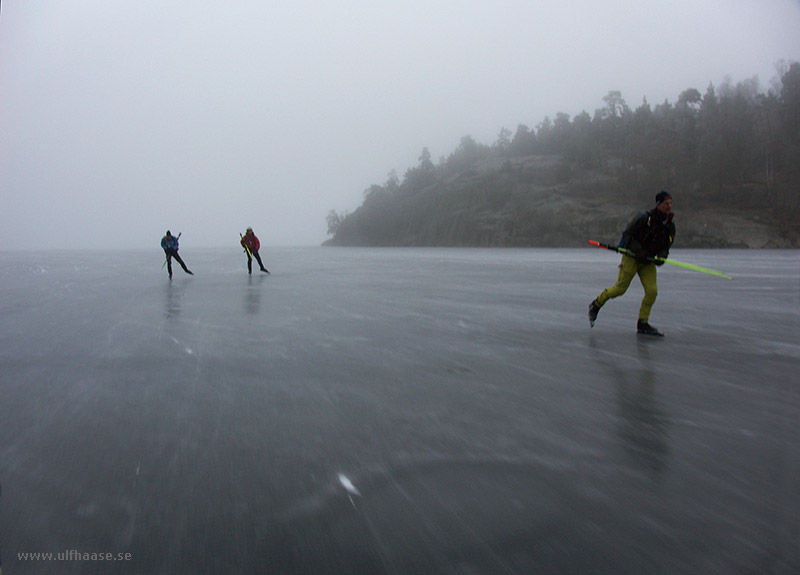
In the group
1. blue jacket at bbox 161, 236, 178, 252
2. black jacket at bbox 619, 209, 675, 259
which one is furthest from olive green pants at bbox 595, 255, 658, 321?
blue jacket at bbox 161, 236, 178, 252

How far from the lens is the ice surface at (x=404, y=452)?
2.16 meters

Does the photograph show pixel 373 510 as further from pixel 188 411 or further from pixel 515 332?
pixel 515 332

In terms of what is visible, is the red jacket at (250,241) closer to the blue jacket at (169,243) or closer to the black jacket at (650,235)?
the blue jacket at (169,243)

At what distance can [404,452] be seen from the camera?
3156mm

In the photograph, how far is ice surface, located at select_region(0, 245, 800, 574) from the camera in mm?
2156

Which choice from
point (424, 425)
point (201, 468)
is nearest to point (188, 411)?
point (201, 468)

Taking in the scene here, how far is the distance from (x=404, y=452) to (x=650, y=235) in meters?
5.48

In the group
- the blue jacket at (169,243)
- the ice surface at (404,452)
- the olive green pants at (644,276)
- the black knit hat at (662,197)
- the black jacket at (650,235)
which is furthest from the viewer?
the blue jacket at (169,243)

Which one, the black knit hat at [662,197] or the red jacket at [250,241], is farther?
the red jacket at [250,241]

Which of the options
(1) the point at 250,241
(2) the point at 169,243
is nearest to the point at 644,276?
(1) the point at 250,241

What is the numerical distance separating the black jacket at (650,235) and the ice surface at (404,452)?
1.28 m

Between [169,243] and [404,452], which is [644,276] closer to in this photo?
[404,452]

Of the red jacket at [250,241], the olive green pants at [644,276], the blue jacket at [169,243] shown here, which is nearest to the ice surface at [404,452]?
the olive green pants at [644,276]

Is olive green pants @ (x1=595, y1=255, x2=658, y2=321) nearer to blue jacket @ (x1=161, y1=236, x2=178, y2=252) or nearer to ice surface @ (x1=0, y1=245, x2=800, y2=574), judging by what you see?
ice surface @ (x1=0, y1=245, x2=800, y2=574)
